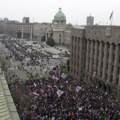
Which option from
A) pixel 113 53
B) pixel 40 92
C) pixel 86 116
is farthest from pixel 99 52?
pixel 86 116

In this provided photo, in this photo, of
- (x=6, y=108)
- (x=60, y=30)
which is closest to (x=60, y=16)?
(x=60, y=30)

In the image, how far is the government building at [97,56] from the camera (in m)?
48.2

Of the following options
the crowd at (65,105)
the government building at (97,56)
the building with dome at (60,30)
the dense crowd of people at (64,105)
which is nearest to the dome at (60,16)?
the building with dome at (60,30)

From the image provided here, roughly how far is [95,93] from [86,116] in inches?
500

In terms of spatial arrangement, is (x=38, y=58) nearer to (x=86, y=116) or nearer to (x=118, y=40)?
(x=118, y=40)

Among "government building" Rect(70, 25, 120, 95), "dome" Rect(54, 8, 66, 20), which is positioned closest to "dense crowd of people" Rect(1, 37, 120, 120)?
"government building" Rect(70, 25, 120, 95)

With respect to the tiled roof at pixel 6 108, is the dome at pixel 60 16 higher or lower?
higher

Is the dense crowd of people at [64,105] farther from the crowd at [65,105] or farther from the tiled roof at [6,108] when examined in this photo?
the tiled roof at [6,108]

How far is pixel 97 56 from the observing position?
55.2 meters

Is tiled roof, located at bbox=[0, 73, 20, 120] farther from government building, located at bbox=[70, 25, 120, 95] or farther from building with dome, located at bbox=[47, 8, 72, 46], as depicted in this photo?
building with dome, located at bbox=[47, 8, 72, 46]

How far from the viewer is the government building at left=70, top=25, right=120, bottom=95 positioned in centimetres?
4825

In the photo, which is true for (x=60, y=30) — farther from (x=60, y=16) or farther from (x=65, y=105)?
(x=65, y=105)

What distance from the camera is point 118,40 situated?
4750 centimetres

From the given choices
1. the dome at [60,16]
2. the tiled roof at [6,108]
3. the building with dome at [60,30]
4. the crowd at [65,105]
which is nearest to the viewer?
the tiled roof at [6,108]
